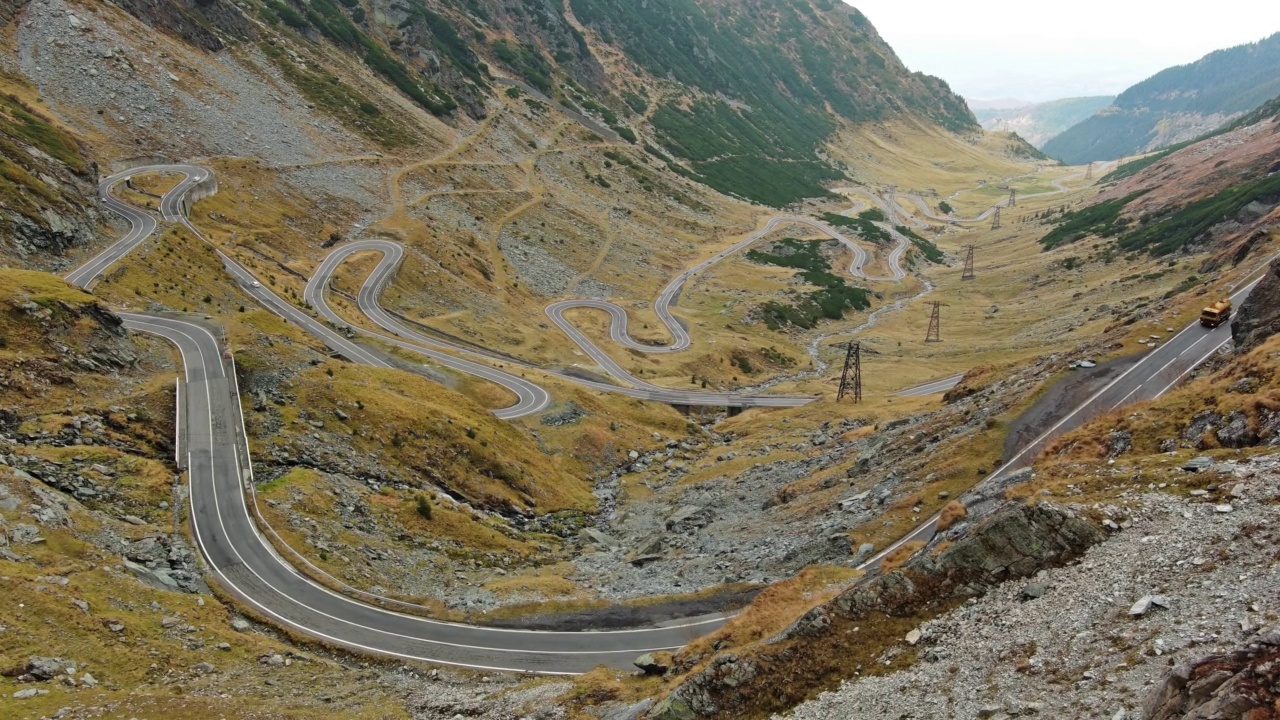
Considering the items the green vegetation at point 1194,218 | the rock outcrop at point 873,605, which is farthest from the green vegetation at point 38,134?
the green vegetation at point 1194,218

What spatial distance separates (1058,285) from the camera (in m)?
138

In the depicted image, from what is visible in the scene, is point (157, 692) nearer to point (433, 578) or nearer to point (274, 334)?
point (433, 578)

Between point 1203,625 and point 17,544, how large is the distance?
45.7 meters

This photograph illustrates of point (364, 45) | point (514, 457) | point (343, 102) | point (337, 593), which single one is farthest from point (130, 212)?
point (364, 45)

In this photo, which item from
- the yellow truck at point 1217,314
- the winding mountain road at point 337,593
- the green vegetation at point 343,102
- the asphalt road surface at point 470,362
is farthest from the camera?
the green vegetation at point 343,102

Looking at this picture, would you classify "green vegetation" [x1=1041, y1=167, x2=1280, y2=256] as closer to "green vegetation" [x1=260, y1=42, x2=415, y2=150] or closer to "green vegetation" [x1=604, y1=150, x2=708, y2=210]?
"green vegetation" [x1=604, y1=150, x2=708, y2=210]

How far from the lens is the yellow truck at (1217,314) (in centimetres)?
5219

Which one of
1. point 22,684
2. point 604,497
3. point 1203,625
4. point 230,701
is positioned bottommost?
point 604,497

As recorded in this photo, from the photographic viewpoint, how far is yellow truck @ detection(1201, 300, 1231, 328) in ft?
171

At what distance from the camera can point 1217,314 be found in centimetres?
5209

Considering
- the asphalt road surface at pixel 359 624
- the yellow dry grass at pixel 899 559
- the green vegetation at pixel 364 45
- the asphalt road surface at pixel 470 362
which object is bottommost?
the asphalt road surface at pixel 359 624

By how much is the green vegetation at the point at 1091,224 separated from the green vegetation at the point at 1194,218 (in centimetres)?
1162

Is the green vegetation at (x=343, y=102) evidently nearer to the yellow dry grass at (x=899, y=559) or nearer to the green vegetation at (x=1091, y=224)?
the yellow dry grass at (x=899, y=559)

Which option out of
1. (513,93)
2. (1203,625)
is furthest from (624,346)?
(513,93)
